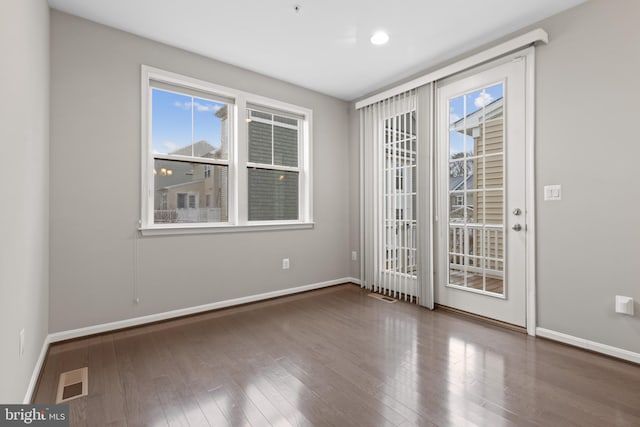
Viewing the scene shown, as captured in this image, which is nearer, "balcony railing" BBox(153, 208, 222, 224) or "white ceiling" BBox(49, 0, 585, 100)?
"white ceiling" BBox(49, 0, 585, 100)

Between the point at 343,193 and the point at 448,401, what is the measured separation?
3.18 metres

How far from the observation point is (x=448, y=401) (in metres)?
1.76

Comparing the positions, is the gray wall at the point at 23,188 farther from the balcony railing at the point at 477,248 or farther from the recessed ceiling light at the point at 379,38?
the balcony railing at the point at 477,248

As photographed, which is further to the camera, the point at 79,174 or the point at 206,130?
the point at 206,130

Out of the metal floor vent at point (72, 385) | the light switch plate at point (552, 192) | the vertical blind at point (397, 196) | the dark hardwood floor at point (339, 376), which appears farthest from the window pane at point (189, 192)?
the light switch plate at point (552, 192)

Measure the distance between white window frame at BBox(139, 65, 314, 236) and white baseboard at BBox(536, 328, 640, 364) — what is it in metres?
2.76

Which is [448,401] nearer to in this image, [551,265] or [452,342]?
[452,342]

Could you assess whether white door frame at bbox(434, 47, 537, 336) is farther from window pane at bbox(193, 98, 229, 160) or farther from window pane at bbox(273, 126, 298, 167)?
window pane at bbox(193, 98, 229, 160)

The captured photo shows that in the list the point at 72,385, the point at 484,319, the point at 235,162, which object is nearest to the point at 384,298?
the point at 484,319

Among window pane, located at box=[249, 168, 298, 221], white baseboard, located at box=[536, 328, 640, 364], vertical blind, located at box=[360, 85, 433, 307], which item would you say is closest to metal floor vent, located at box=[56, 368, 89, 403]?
window pane, located at box=[249, 168, 298, 221]

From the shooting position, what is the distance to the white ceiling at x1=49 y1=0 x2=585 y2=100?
2.47 metres

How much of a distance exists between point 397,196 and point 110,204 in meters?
3.10

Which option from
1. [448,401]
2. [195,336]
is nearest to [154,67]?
[195,336]

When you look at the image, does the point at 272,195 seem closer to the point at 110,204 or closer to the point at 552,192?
the point at 110,204
